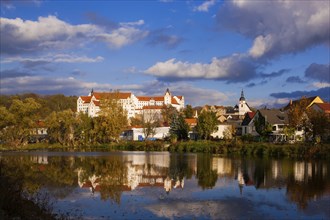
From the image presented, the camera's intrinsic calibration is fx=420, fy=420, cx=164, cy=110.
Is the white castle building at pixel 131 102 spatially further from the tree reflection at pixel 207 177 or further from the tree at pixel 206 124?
the tree reflection at pixel 207 177

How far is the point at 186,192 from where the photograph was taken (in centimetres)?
2345

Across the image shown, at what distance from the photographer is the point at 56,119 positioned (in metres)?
83.6

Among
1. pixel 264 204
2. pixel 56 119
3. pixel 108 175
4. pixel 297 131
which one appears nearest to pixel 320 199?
pixel 264 204

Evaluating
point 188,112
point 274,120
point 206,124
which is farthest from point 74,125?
point 188,112

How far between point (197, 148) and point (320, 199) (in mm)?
45251

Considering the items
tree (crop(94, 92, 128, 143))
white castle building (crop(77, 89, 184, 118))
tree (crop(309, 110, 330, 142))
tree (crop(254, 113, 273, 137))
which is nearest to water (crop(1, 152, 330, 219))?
tree (crop(309, 110, 330, 142))

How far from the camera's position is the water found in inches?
707

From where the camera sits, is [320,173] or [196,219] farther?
[320,173]

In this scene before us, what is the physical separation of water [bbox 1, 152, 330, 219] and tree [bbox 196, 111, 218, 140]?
41.7m

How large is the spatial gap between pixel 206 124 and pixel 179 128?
722 cm

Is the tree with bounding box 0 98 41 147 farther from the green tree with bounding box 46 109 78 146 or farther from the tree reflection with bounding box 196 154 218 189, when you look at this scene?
the tree reflection with bounding box 196 154 218 189

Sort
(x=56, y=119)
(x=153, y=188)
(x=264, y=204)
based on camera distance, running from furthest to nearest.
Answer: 1. (x=56, y=119)
2. (x=153, y=188)
3. (x=264, y=204)

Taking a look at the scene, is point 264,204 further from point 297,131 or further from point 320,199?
point 297,131

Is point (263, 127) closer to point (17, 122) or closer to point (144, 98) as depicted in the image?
point (17, 122)
